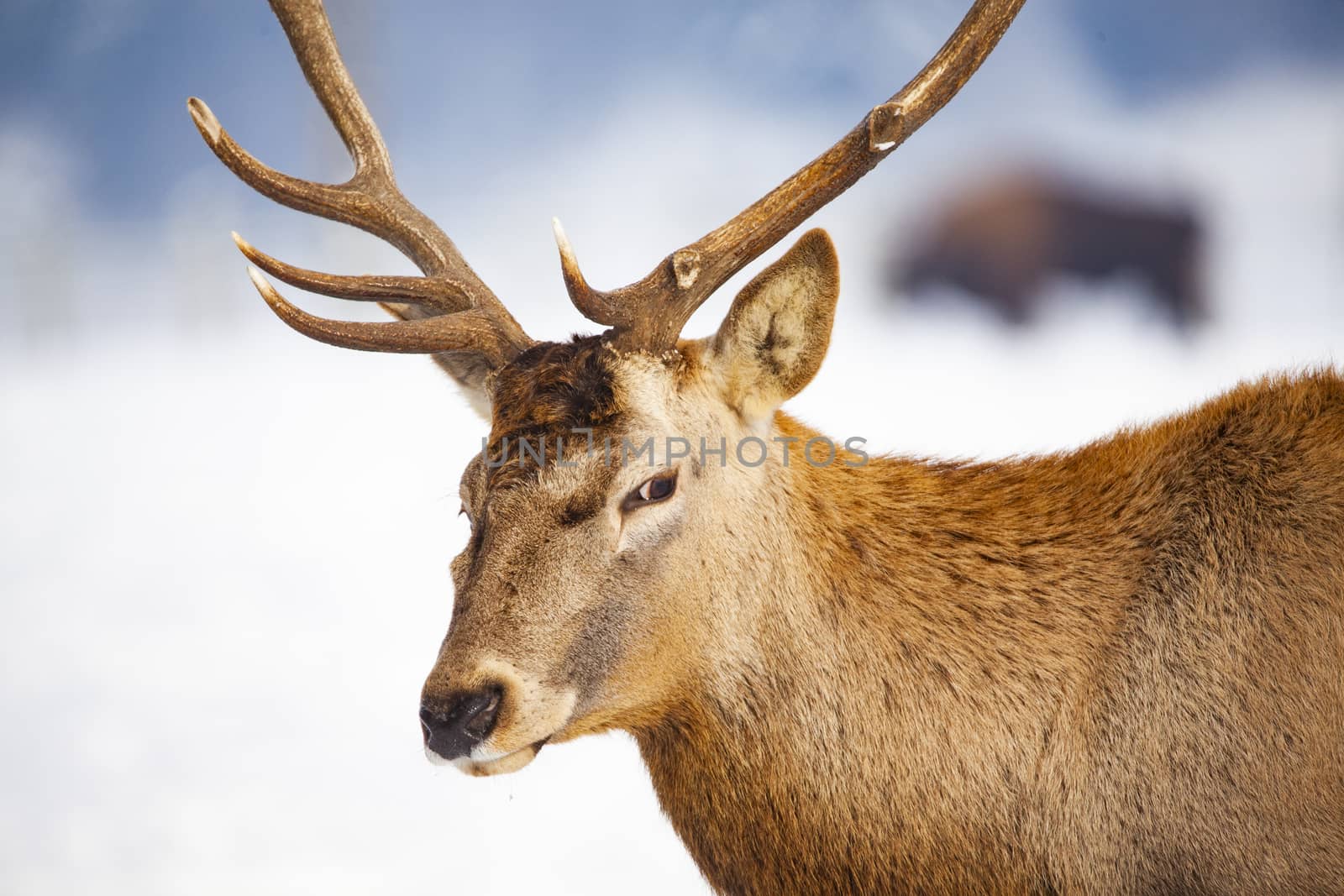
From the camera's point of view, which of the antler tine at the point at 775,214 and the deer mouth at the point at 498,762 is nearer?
the deer mouth at the point at 498,762

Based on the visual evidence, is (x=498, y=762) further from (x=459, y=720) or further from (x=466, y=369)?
(x=466, y=369)

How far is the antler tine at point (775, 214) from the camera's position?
2.67 m

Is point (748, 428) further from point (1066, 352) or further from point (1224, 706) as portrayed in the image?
point (1066, 352)

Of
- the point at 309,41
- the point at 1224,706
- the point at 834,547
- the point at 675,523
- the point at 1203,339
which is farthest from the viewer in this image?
the point at 1203,339

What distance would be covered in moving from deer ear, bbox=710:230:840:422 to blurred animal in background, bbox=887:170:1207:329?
107 inches

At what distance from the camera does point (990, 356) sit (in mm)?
5203

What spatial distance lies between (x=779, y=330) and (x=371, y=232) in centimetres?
130

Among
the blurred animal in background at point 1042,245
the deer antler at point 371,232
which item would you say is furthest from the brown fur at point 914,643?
the blurred animal in background at point 1042,245

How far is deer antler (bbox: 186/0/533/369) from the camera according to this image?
8.83 feet

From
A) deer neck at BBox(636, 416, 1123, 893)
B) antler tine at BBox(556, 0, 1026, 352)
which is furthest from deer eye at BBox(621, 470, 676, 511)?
antler tine at BBox(556, 0, 1026, 352)

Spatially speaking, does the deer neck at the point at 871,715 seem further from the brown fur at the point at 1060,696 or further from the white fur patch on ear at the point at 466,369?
the white fur patch on ear at the point at 466,369

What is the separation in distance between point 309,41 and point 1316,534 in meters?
2.90

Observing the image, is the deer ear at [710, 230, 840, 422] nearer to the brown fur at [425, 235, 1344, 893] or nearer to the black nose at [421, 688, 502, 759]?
the brown fur at [425, 235, 1344, 893]

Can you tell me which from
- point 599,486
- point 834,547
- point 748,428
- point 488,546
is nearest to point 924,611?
point 834,547
